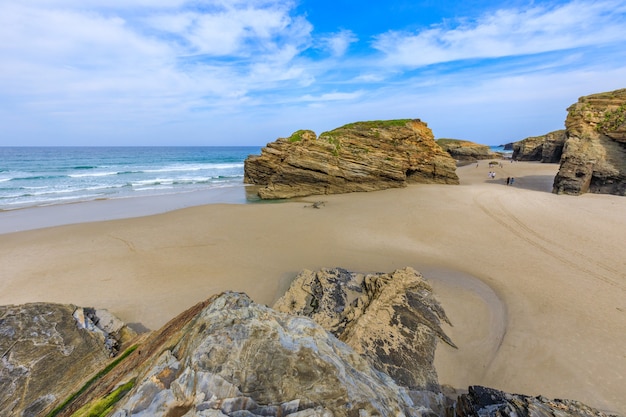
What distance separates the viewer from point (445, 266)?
9.64 meters

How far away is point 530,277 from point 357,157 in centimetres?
1645

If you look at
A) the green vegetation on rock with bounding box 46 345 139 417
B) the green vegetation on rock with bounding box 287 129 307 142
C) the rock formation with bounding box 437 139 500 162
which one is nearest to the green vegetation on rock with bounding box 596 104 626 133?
the green vegetation on rock with bounding box 287 129 307 142

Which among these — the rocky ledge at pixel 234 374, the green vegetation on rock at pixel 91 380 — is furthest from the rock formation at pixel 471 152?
the green vegetation on rock at pixel 91 380

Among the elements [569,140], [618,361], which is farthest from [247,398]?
[569,140]

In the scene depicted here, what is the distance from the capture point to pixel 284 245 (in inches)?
459

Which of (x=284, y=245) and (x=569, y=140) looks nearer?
(x=284, y=245)

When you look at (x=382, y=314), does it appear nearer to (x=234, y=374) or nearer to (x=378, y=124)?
(x=234, y=374)

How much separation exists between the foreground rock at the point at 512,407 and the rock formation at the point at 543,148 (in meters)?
52.3

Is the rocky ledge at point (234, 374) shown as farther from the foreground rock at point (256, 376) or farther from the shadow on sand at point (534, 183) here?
the shadow on sand at point (534, 183)

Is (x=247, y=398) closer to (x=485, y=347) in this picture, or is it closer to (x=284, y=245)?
(x=485, y=347)

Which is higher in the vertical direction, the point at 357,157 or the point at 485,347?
the point at 357,157

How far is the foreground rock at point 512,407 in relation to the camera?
9.16 feet

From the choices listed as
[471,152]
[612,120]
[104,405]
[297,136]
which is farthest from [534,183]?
[471,152]

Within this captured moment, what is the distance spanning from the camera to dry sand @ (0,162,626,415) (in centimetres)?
553
